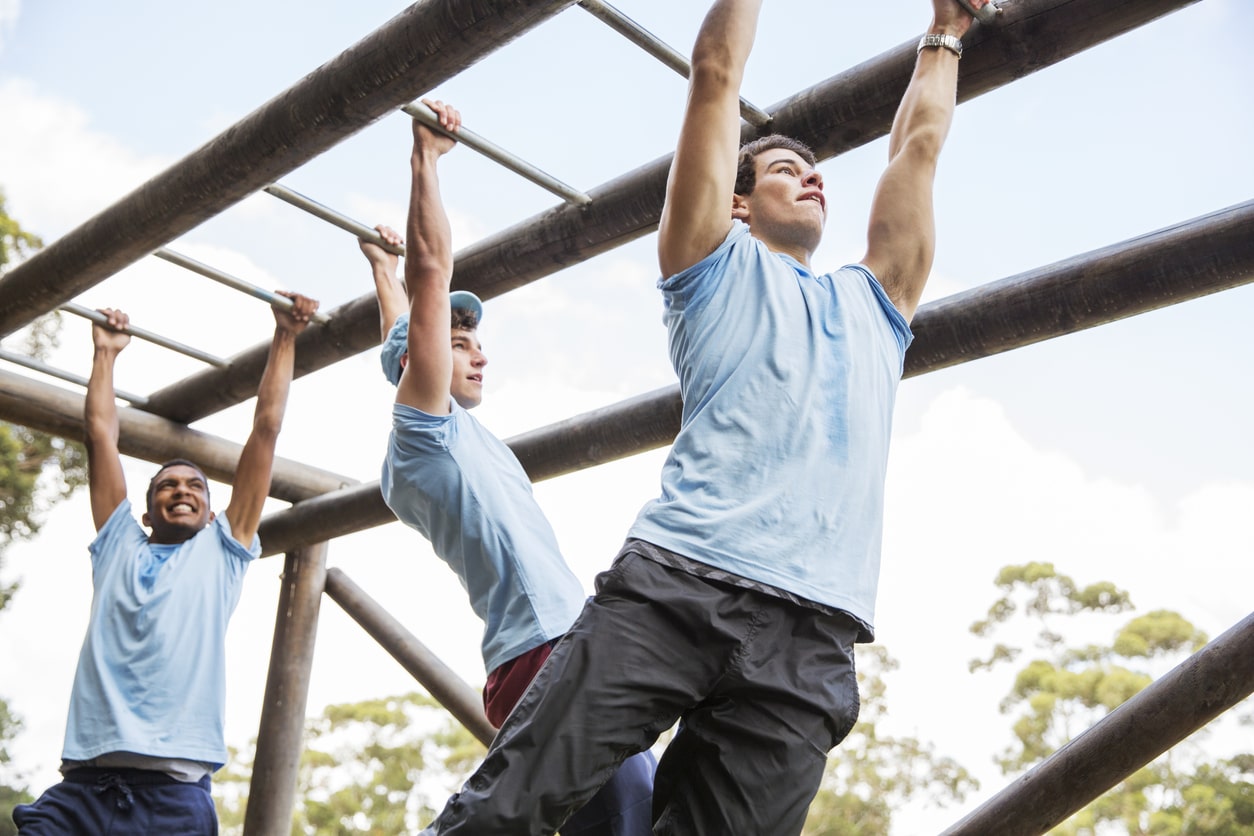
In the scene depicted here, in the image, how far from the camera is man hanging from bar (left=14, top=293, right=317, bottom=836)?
344 cm

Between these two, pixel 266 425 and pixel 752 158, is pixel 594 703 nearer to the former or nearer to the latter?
pixel 752 158

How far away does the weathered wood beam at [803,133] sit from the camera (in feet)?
8.75

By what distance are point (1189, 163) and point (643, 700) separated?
16.5 metres

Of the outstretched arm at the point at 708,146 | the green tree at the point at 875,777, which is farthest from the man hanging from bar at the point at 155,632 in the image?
the green tree at the point at 875,777

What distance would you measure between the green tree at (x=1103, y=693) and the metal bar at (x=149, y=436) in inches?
375

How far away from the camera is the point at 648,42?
2.98 meters

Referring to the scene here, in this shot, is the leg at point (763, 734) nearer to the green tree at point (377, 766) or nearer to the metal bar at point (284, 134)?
the metal bar at point (284, 134)

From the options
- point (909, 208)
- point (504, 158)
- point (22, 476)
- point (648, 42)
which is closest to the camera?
point (909, 208)

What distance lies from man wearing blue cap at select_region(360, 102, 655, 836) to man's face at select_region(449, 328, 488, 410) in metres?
0.20

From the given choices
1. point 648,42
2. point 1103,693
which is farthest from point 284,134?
point 1103,693

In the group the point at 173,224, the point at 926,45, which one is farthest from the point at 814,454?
the point at 173,224

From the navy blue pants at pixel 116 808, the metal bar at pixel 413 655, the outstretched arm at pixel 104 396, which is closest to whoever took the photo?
the navy blue pants at pixel 116 808

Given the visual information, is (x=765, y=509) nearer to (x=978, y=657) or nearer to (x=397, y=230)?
(x=397, y=230)

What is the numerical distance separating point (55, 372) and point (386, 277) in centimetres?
167
